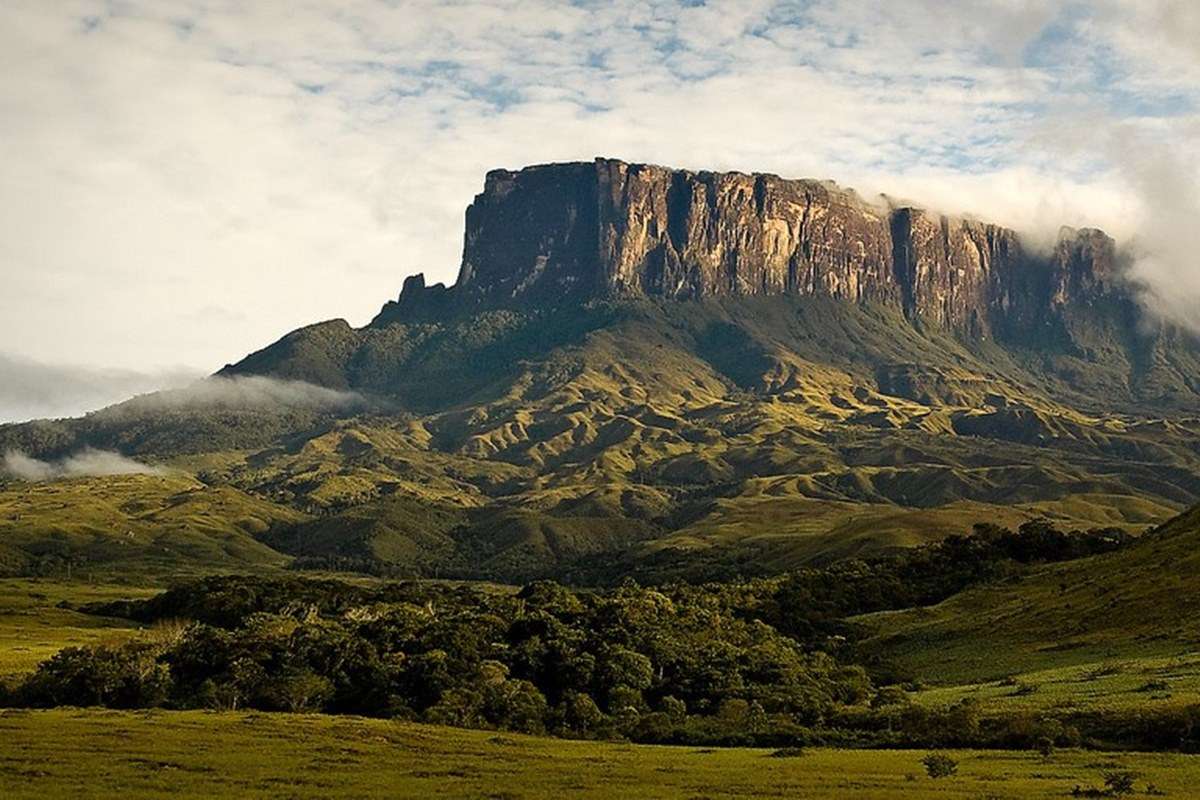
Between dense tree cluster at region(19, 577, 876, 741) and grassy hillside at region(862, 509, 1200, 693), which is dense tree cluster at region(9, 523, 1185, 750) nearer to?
dense tree cluster at region(19, 577, 876, 741)

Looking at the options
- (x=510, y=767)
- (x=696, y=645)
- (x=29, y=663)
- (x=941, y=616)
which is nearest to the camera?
(x=510, y=767)

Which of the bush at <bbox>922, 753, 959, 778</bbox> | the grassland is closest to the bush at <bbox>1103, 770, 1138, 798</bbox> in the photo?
the bush at <bbox>922, 753, 959, 778</bbox>

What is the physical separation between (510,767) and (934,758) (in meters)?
24.2

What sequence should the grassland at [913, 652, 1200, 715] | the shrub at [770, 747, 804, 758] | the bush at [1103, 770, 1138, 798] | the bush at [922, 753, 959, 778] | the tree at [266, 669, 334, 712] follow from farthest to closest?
1. the tree at [266, 669, 334, 712]
2. the grassland at [913, 652, 1200, 715]
3. the shrub at [770, 747, 804, 758]
4. the bush at [922, 753, 959, 778]
5. the bush at [1103, 770, 1138, 798]

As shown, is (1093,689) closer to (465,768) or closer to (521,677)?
(465,768)

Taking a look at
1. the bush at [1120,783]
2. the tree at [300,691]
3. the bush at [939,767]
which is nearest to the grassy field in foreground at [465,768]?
the bush at [939,767]

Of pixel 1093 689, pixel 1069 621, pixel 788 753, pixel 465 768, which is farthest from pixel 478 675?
pixel 1069 621

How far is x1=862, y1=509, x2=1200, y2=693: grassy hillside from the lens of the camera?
116 meters

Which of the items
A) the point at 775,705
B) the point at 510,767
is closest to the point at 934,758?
the point at 510,767

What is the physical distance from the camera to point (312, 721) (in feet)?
310

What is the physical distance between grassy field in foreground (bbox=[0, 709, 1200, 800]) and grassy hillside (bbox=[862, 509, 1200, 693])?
3541 centimetres

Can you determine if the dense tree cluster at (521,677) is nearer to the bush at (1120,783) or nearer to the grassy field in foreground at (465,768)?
the grassy field in foreground at (465,768)

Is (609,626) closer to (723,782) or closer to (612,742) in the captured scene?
(612,742)

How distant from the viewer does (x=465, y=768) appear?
71375 millimetres
